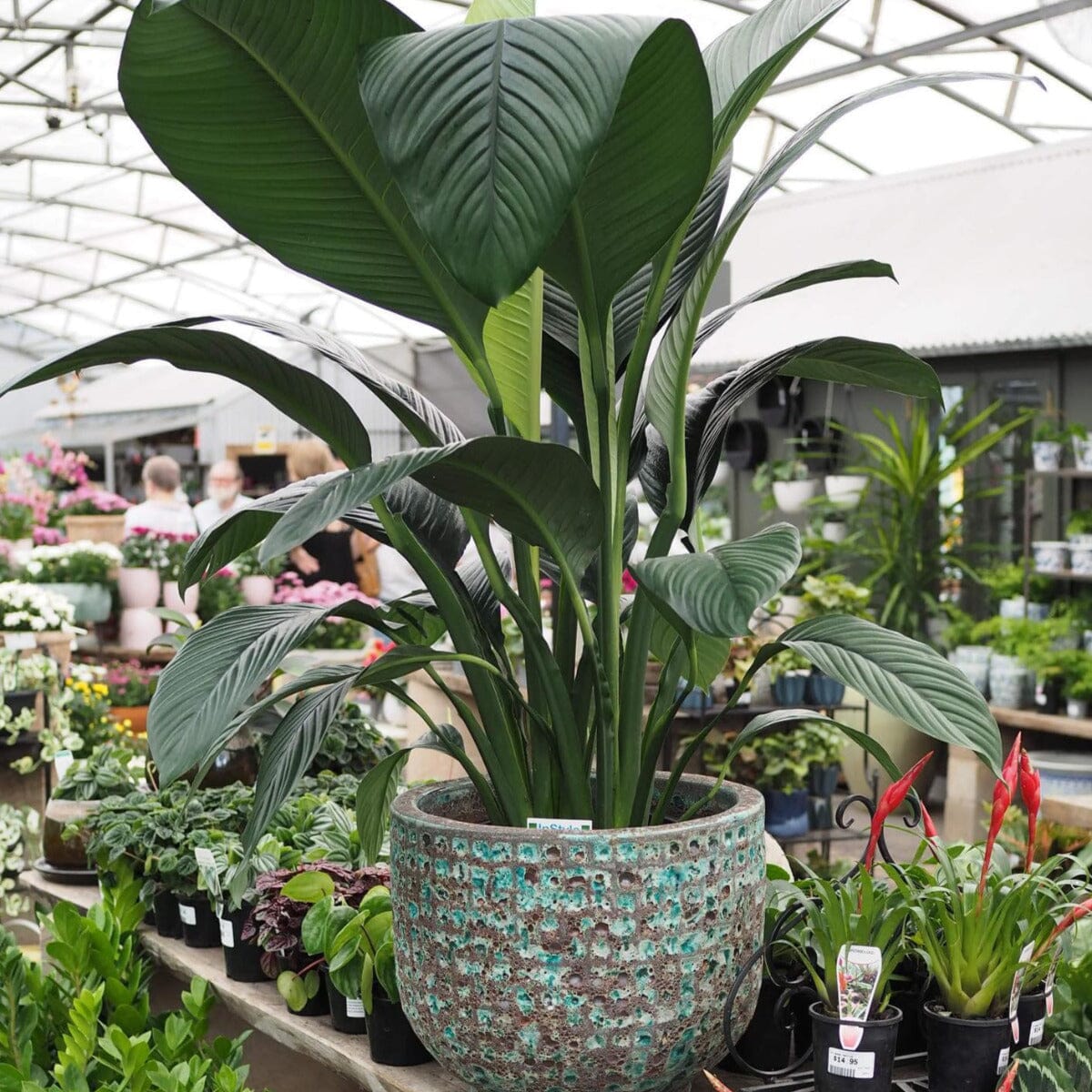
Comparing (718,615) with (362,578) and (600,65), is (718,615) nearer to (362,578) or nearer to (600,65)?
(600,65)

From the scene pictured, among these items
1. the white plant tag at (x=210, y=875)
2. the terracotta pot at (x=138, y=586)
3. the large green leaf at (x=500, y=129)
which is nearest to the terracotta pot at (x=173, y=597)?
the terracotta pot at (x=138, y=586)

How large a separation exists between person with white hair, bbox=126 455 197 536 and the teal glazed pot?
420 centimetres

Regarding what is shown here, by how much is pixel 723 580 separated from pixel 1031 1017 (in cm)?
56

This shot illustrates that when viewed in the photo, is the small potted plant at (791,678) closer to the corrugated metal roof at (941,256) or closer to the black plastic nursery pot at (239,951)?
the corrugated metal roof at (941,256)

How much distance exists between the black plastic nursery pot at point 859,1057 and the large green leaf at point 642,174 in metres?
0.66

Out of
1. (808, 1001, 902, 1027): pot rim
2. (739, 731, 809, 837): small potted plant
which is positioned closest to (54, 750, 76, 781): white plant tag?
(808, 1001, 902, 1027): pot rim

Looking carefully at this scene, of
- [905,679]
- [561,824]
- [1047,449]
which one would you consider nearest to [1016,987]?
[905,679]

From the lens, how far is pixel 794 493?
22.8 ft

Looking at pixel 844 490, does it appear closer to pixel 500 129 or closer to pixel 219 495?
pixel 219 495

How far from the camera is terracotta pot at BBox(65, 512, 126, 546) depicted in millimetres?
5887

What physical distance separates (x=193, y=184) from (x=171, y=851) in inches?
47.2

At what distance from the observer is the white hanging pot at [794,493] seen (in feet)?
22.7

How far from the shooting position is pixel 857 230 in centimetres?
639

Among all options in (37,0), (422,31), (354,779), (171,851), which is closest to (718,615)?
(422,31)
